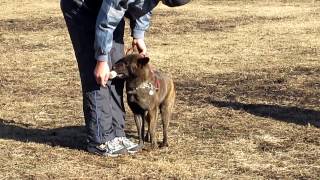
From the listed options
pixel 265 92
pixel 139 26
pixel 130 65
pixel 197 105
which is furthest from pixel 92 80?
pixel 265 92

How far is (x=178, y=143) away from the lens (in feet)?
21.0

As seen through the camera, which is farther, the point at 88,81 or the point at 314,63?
the point at 314,63

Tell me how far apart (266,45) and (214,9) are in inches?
244

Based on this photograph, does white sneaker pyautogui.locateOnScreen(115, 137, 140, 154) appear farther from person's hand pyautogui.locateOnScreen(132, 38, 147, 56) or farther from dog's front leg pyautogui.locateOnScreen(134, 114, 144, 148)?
person's hand pyautogui.locateOnScreen(132, 38, 147, 56)

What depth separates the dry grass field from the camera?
226 inches

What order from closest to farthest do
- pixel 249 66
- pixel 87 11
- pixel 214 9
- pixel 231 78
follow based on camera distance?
1. pixel 87 11
2. pixel 231 78
3. pixel 249 66
4. pixel 214 9

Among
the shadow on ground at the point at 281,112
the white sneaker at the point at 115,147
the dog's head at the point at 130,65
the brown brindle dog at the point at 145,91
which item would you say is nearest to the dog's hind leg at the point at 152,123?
the brown brindle dog at the point at 145,91

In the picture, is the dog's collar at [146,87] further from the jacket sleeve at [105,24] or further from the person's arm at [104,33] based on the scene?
the jacket sleeve at [105,24]

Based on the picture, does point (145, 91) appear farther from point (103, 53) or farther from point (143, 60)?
point (103, 53)

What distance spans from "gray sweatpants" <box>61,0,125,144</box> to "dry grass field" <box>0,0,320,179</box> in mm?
276

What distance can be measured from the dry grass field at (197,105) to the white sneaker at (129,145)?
85mm

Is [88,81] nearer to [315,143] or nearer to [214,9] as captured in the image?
[315,143]

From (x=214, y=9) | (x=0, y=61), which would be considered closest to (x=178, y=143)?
(x=0, y=61)

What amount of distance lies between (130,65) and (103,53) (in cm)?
38
